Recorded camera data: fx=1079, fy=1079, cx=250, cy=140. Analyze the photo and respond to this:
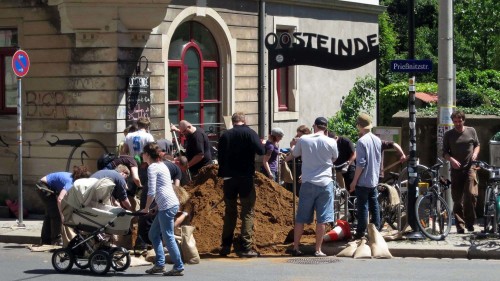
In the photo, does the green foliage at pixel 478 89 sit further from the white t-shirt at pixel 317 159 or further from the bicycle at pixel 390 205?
the white t-shirt at pixel 317 159

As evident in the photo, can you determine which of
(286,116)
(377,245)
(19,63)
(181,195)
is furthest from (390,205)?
(286,116)

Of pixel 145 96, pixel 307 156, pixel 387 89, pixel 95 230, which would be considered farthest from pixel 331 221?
pixel 387 89

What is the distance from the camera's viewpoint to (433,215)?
1532 centimetres

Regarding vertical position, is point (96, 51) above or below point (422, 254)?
above

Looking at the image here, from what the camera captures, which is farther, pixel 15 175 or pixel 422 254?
pixel 15 175

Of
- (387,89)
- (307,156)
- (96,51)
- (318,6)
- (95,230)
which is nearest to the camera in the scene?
(95,230)

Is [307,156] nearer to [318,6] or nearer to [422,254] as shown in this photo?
[422,254]

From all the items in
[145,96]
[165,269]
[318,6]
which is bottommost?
[165,269]

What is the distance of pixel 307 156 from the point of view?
14430 millimetres

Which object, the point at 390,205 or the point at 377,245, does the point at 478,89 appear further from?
the point at 377,245

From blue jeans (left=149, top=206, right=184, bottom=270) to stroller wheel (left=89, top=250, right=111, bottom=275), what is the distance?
0.59 m

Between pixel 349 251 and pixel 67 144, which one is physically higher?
pixel 67 144

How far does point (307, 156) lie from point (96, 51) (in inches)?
264

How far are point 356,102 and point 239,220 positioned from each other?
12865mm
